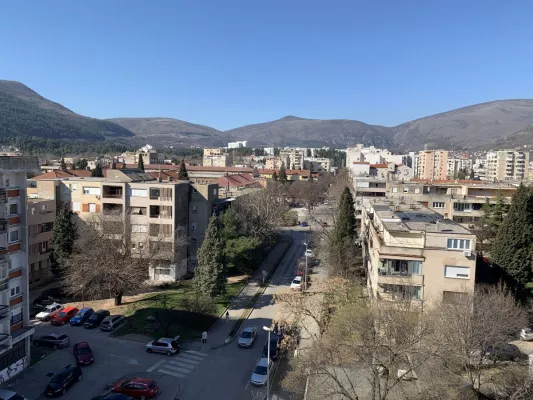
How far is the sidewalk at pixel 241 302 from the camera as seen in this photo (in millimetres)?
29041

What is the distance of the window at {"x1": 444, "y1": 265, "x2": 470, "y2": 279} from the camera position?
→ 25.4 metres

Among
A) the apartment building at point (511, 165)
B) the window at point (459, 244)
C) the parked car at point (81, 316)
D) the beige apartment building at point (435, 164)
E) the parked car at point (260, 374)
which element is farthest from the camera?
the beige apartment building at point (435, 164)

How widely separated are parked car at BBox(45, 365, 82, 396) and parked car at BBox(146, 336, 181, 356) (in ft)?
14.7

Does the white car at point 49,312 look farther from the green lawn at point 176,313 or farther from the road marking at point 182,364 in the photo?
the road marking at point 182,364

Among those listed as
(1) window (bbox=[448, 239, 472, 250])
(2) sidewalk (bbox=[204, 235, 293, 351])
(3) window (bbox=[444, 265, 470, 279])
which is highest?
(1) window (bbox=[448, 239, 472, 250])

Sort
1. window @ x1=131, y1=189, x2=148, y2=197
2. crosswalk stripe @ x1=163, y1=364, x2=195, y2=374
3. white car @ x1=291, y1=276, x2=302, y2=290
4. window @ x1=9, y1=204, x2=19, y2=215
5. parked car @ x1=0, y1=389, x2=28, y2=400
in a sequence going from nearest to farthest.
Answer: parked car @ x1=0, y1=389, x2=28, y2=400
window @ x1=9, y1=204, x2=19, y2=215
crosswalk stripe @ x1=163, y1=364, x2=195, y2=374
white car @ x1=291, y1=276, x2=302, y2=290
window @ x1=131, y1=189, x2=148, y2=197

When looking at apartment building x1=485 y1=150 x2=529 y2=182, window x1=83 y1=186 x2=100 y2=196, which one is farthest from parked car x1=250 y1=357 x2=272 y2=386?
apartment building x1=485 y1=150 x2=529 y2=182

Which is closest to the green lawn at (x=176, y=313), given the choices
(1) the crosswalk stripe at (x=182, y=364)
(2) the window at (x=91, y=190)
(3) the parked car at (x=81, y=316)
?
(3) the parked car at (x=81, y=316)

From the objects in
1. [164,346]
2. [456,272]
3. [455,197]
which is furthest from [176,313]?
[455,197]

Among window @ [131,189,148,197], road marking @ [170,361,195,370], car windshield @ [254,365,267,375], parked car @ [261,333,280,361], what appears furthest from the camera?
window @ [131,189,148,197]

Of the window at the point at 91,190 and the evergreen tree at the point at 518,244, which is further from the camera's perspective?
the window at the point at 91,190

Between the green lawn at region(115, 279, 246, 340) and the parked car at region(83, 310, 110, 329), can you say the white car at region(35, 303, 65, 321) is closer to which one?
the parked car at region(83, 310, 110, 329)

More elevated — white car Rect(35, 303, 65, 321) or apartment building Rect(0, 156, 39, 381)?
apartment building Rect(0, 156, 39, 381)

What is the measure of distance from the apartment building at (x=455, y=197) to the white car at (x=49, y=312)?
35640 mm
